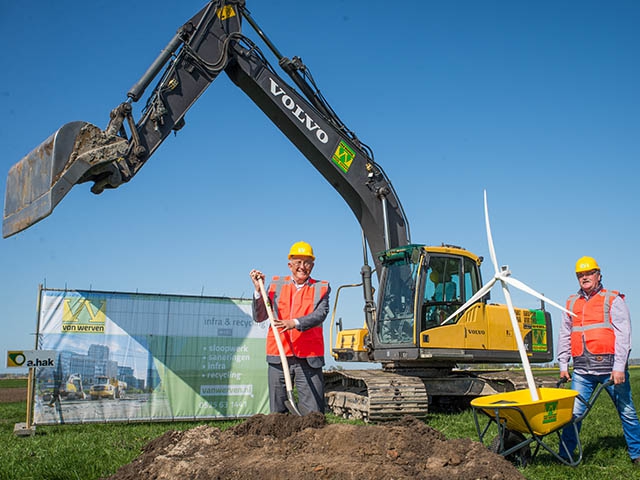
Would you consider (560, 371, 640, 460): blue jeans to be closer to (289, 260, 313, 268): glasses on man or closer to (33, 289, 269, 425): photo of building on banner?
(289, 260, 313, 268): glasses on man

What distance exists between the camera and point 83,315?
9680 millimetres

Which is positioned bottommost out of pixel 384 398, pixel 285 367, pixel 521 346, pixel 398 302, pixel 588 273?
pixel 384 398

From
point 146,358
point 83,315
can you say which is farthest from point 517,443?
point 83,315

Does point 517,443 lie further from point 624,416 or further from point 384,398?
point 384,398

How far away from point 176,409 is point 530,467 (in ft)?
20.1

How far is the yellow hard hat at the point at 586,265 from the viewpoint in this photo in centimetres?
627

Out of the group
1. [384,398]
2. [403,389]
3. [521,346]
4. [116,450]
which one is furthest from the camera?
[403,389]

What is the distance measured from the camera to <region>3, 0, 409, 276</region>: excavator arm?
7.23m

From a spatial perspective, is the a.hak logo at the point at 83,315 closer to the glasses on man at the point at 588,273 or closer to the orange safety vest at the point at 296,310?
the orange safety vest at the point at 296,310

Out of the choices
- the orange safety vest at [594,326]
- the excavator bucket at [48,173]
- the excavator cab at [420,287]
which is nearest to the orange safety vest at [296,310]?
the orange safety vest at [594,326]

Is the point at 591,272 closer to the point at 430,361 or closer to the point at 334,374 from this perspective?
the point at 430,361

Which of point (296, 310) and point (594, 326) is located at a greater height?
point (296, 310)

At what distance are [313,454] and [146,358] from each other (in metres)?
6.39

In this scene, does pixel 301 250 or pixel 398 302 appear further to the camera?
pixel 398 302
